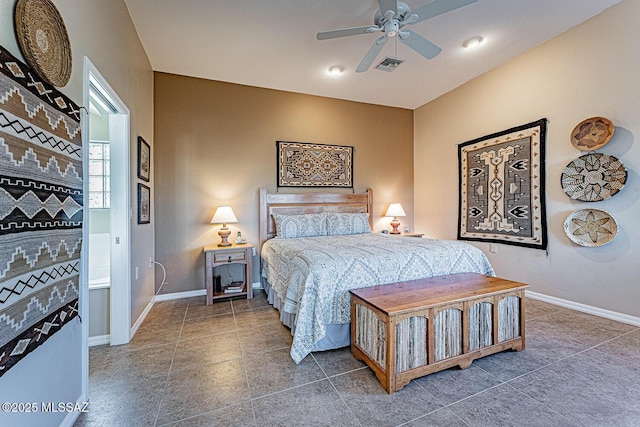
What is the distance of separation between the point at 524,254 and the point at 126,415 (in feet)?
14.1

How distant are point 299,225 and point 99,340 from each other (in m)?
2.37

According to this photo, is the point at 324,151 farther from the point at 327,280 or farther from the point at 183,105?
the point at 327,280

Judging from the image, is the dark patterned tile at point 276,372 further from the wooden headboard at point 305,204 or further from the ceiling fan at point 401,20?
the ceiling fan at point 401,20

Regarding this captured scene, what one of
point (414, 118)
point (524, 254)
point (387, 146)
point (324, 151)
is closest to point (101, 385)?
point (324, 151)

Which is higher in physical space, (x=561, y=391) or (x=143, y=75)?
(x=143, y=75)

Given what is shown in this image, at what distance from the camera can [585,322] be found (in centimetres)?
267

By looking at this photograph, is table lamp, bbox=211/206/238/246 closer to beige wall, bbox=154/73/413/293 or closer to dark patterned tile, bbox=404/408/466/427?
beige wall, bbox=154/73/413/293

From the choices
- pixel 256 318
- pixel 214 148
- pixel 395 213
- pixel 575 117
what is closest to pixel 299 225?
pixel 256 318

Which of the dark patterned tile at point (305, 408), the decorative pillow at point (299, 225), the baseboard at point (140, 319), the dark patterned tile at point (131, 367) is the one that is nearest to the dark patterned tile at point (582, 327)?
the dark patterned tile at point (305, 408)

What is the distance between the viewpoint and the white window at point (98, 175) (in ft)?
10.2

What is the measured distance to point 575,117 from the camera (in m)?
2.98

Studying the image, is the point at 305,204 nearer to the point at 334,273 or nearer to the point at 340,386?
the point at 334,273

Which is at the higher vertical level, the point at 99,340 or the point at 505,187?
the point at 505,187

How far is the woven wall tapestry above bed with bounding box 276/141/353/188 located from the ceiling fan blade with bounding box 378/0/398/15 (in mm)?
2310
